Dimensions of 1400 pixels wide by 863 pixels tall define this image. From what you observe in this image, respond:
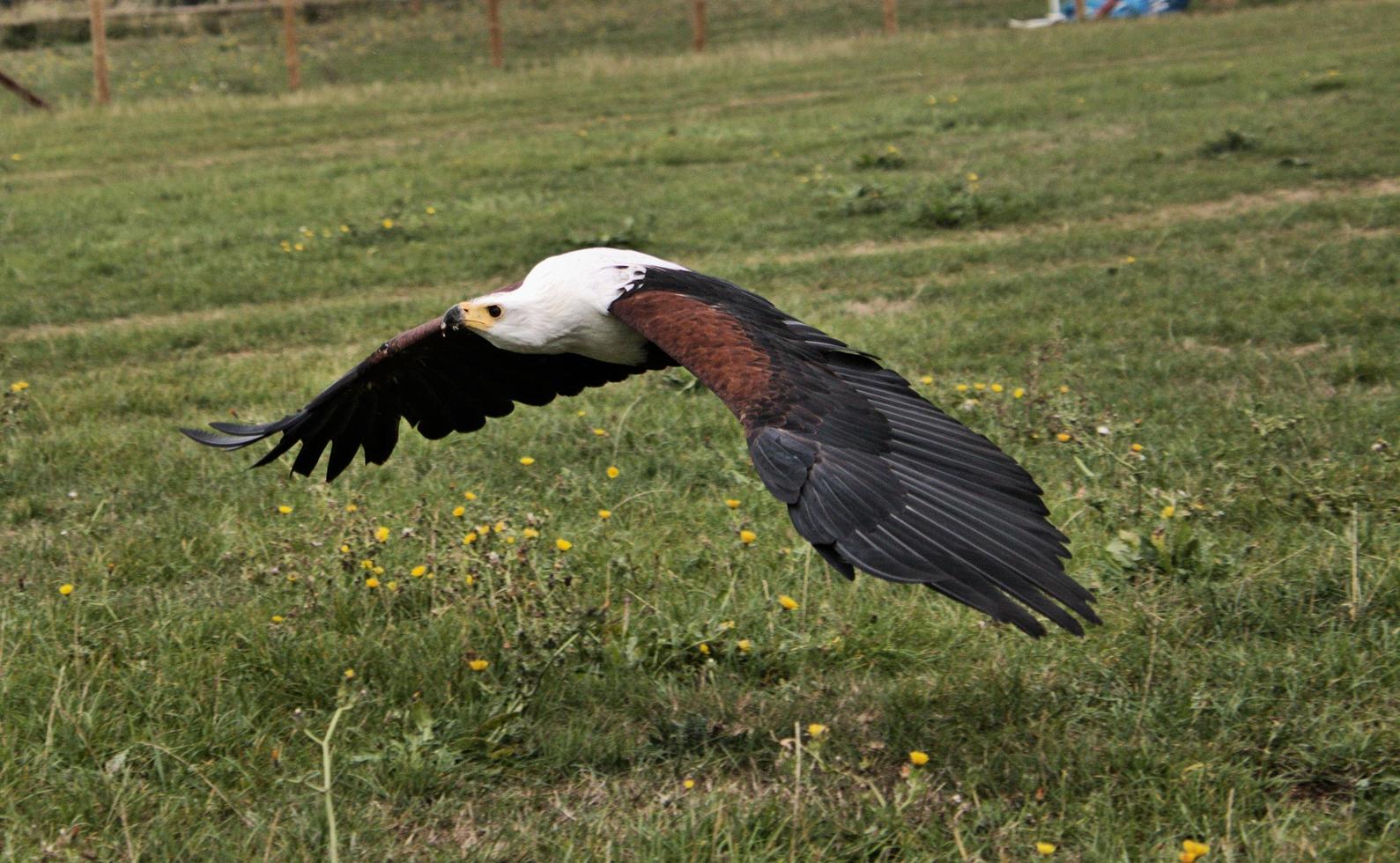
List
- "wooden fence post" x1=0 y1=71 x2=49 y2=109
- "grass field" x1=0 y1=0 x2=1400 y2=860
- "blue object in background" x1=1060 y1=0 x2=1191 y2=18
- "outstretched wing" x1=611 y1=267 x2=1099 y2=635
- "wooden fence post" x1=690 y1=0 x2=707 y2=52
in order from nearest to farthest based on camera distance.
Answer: "outstretched wing" x1=611 y1=267 x2=1099 y2=635, "grass field" x1=0 y1=0 x2=1400 y2=860, "wooden fence post" x1=0 y1=71 x2=49 y2=109, "wooden fence post" x1=690 y1=0 x2=707 y2=52, "blue object in background" x1=1060 y1=0 x2=1191 y2=18

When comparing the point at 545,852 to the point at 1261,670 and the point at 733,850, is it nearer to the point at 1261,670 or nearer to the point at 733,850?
the point at 733,850

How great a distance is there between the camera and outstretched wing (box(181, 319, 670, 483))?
4621mm

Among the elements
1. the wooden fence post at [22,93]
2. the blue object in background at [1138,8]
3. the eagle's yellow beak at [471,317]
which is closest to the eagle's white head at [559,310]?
the eagle's yellow beak at [471,317]

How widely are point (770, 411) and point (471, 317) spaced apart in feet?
4.16

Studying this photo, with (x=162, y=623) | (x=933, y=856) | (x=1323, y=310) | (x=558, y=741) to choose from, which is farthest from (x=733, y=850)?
(x=1323, y=310)

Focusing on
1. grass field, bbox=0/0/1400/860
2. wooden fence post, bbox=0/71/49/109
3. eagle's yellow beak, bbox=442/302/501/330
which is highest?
wooden fence post, bbox=0/71/49/109

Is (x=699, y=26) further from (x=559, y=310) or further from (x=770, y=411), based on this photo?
(x=770, y=411)

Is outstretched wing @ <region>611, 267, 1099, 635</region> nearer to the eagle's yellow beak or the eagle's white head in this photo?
the eagle's white head

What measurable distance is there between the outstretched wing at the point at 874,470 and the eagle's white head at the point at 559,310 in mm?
163

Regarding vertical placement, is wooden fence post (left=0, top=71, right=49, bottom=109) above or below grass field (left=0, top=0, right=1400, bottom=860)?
above

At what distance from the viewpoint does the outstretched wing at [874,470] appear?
3.09 m

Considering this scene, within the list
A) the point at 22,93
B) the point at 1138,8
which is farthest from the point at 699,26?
the point at 22,93

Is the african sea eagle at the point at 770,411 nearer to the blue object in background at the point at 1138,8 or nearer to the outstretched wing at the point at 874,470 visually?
the outstretched wing at the point at 874,470

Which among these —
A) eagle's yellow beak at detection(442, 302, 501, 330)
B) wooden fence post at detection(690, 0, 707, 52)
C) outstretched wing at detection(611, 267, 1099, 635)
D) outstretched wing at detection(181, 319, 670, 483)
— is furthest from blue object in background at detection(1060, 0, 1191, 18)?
outstretched wing at detection(611, 267, 1099, 635)
